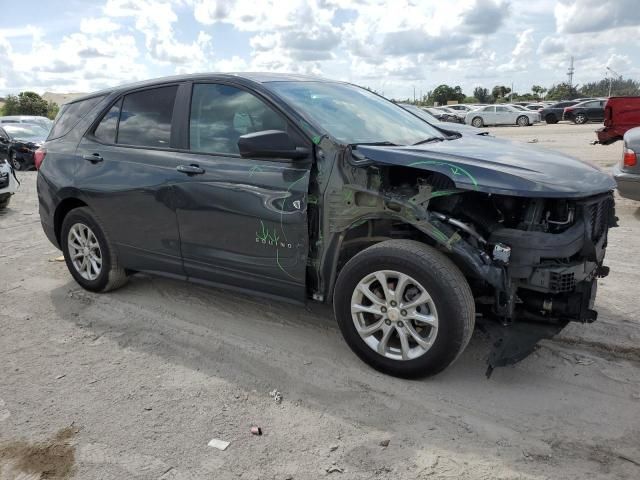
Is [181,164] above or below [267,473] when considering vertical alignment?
above

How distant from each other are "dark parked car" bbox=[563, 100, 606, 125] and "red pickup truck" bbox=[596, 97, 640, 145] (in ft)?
73.7

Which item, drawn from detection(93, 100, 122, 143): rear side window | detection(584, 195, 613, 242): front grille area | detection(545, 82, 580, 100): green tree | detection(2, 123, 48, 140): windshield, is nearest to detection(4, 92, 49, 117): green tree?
detection(2, 123, 48, 140): windshield

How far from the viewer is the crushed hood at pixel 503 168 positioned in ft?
9.76

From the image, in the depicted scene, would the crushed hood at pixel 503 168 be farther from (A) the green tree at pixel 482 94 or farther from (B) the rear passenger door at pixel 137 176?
(A) the green tree at pixel 482 94

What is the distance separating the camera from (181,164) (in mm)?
4109

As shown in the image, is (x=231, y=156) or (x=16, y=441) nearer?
(x=16, y=441)

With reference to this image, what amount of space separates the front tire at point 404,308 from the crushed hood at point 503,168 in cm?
48

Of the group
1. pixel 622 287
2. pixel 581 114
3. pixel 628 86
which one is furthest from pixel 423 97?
pixel 622 287

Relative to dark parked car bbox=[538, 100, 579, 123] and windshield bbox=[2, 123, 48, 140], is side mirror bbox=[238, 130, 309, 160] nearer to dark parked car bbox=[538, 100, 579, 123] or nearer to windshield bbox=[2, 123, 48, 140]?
windshield bbox=[2, 123, 48, 140]

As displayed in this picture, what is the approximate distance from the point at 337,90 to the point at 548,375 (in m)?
2.52

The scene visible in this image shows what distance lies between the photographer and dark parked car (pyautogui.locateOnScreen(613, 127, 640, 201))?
6.70 m

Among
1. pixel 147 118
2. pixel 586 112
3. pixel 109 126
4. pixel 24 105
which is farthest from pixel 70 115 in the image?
pixel 24 105

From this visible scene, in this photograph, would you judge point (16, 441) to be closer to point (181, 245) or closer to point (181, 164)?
point (181, 245)

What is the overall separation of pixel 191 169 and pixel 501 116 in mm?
34453
